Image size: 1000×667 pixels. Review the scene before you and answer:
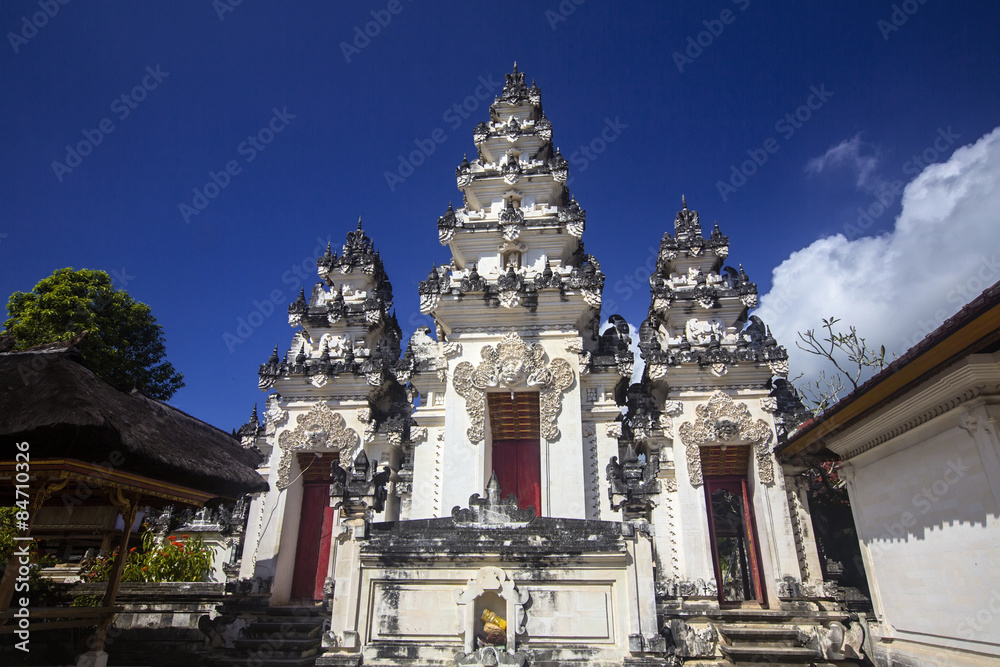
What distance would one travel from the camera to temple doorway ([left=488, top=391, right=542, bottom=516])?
1517 centimetres

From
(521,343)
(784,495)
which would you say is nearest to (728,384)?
(784,495)

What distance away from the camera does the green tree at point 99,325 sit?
1991 centimetres

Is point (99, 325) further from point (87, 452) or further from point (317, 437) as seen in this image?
point (87, 452)

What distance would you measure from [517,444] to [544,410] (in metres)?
2.03

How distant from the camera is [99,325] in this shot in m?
20.7

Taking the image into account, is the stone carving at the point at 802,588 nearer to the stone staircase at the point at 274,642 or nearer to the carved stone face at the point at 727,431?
the carved stone face at the point at 727,431

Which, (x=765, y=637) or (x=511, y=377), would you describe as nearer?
(x=765, y=637)

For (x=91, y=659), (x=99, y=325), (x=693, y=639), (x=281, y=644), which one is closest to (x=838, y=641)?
(x=693, y=639)

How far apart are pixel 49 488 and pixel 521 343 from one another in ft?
33.7

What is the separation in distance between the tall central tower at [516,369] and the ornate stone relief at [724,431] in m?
2.25

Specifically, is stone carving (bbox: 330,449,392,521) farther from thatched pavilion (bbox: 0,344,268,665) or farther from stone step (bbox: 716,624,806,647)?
stone step (bbox: 716,624,806,647)

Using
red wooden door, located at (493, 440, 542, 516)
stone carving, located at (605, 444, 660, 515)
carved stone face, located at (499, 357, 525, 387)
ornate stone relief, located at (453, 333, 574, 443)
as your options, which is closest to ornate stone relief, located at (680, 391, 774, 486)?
ornate stone relief, located at (453, 333, 574, 443)

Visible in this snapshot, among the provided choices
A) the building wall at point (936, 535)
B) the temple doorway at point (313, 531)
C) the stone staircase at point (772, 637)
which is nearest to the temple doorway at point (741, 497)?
the stone staircase at point (772, 637)

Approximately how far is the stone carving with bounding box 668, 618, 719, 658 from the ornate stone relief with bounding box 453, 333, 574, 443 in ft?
17.5
